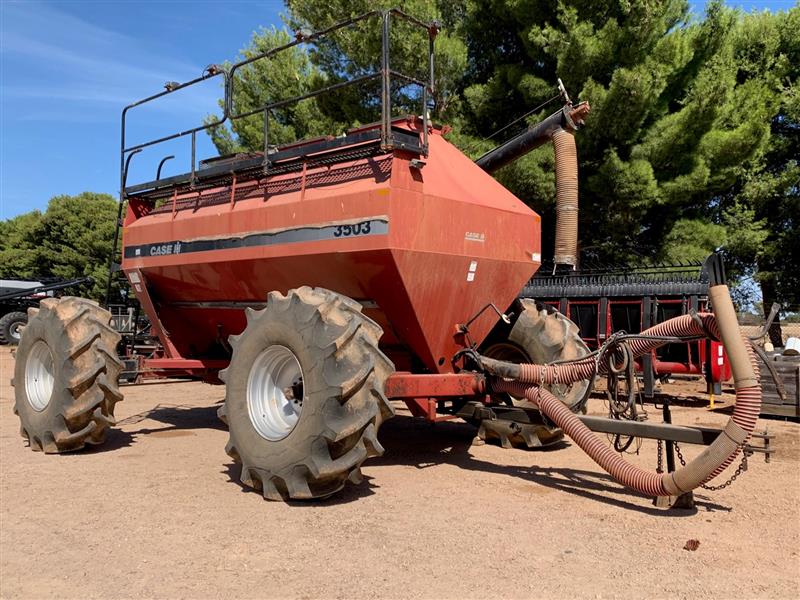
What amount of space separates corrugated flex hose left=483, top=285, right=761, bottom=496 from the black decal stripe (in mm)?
1558

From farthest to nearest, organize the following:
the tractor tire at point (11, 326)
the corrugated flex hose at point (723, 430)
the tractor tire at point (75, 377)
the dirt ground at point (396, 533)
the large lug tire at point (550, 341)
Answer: the tractor tire at point (11, 326)
the large lug tire at point (550, 341)
the tractor tire at point (75, 377)
the corrugated flex hose at point (723, 430)
the dirt ground at point (396, 533)

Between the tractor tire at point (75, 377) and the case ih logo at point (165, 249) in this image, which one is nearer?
the tractor tire at point (75, 377)

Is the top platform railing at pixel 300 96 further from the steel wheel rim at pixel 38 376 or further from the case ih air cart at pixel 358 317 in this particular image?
the steel wheel rim at pixel 38 376

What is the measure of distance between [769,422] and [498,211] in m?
5.74

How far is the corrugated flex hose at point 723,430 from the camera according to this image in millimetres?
4438

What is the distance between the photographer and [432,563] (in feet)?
12.6

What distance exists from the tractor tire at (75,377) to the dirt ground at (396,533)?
0.78 ft

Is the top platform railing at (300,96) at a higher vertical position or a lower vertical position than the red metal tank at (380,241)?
higher

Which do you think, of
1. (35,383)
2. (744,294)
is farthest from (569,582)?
(744,294)

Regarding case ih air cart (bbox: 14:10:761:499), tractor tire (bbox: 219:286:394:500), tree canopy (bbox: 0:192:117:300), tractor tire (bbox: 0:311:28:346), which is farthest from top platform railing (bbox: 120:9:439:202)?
tree canopy (bbox: 0:192:117:300)

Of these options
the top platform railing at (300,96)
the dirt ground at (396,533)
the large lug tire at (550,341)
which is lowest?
the dirt ground at (396,533)

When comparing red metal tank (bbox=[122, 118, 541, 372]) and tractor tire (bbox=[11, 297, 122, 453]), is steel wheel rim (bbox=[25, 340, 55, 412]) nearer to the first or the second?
tractor tire (bbox=[11, 297, 122, 453])

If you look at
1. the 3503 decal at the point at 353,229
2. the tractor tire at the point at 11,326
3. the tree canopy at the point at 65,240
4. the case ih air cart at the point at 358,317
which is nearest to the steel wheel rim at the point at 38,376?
the case ih air cart at the point at 358,317

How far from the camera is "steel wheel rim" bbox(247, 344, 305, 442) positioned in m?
5.53
